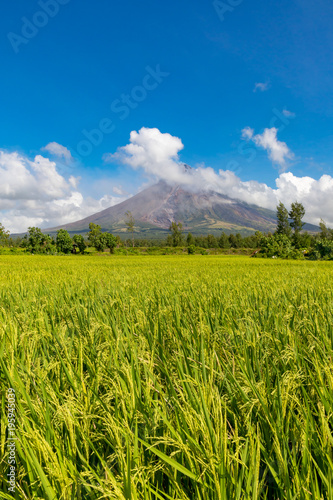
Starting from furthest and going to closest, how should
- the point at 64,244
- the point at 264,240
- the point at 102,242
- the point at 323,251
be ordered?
the point at 102,242
the point at 64,244
the point at 264,240
the point at 323,251

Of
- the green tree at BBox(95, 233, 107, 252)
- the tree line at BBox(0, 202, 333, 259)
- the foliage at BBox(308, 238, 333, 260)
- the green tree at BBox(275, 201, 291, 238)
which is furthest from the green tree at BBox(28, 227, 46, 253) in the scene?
the green tree at BBox(275, 201, 291, 238)

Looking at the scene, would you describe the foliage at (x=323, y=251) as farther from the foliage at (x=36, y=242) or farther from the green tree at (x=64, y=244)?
the green tree at (x=64, y=244)

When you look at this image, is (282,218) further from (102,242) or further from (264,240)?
(102,242)

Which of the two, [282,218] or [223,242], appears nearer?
[282,218]

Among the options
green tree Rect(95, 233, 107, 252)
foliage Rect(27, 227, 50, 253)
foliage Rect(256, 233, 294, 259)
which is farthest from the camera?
green tree Rect(95, 233, 107, 252)

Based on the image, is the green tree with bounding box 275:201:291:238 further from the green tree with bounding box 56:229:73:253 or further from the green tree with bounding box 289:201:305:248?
the green tree with bounding box 56:229:73:253

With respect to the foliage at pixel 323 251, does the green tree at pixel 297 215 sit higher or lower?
higher

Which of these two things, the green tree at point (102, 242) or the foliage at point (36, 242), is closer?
the foliage at point (36, 242)

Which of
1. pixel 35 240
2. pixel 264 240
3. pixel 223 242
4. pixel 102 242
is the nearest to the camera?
pixel 264 240

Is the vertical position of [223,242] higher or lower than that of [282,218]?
lower

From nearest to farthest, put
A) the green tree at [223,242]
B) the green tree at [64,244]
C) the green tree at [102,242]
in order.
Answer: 1. the green tree at [64,244]
2. the green tree at [102,242]
3. the green tree at [223,242]

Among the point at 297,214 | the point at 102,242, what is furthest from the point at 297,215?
the point at 102,242

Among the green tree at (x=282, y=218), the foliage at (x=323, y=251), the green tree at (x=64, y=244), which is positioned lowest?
the foliage at (x=323, y=251)

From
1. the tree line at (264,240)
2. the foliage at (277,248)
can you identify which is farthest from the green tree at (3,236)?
the foliage at (277,248)
